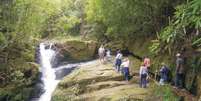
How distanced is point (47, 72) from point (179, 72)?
16054 millimetres

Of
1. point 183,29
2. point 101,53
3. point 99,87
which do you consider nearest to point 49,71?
point 101,53

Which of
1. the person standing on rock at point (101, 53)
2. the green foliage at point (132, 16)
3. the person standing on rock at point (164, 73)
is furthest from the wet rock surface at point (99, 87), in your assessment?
the green foliage at point (132, 16)

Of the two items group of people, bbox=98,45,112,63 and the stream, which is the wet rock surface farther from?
the stream

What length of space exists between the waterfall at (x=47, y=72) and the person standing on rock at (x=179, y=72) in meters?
10.5

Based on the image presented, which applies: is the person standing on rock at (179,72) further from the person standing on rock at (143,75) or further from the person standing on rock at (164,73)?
the person standing on rock at (143,75)

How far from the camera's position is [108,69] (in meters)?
25.3

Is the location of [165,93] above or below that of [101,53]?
below

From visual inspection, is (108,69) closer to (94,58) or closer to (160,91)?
(160,91)

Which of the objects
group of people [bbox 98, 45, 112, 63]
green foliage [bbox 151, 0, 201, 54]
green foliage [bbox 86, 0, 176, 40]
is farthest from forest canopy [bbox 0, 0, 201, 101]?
group of people [bbox 98, 45, 112, 63]

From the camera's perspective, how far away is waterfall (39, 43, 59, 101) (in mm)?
27997

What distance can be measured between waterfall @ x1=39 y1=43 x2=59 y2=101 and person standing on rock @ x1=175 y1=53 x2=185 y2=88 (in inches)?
412

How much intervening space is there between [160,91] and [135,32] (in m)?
11.8

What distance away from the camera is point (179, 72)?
757 inches

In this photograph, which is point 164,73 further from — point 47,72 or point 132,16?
point 47,72
